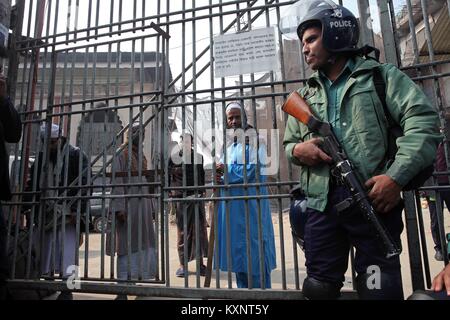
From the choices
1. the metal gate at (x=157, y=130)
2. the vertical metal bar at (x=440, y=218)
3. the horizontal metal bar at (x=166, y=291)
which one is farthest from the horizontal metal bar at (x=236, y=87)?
the horizontal metal bar at (x=166, y=291)

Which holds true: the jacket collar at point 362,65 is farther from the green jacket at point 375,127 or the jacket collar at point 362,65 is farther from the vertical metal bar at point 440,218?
the vertical metal bar at point 440,218

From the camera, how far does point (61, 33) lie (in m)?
3.27

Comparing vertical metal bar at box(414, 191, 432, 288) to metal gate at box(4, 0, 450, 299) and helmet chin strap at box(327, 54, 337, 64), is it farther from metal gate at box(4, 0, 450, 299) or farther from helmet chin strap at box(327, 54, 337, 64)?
helmet chin strap at box(327, 54, 337, 64)

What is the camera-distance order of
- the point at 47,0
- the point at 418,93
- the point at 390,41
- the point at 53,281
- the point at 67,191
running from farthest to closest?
1. the point at 47,0
2. the point at 67,191
3. the point at 53,281
4. the point at 390,41
5. the point at 418,93

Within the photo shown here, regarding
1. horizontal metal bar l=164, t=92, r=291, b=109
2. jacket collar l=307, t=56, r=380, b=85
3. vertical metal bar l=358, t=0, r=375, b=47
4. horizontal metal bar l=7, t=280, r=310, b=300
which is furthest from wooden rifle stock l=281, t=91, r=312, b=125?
horizontal metal bar l=7, t=280, r=310, b=300

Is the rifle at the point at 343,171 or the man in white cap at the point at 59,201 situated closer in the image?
the rifle at the point at 343,171

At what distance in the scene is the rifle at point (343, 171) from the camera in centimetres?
163

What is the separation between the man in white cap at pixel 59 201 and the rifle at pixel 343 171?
200cm

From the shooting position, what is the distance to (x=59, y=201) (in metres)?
3.11

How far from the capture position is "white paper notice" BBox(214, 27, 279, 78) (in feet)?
8.73
